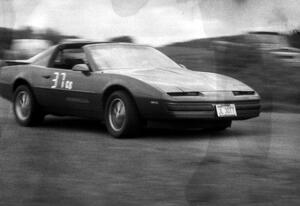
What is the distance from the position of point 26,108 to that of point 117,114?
3.71ft

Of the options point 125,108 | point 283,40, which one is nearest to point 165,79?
point 125,108

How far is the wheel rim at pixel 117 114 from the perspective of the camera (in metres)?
4.75

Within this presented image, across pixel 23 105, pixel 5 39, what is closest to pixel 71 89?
pixel 23 105

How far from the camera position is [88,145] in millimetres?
4164

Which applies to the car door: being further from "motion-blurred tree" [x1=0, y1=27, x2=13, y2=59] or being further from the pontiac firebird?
"motion-blurred tree" [x1=0, y1=27, x2=13, y2=59]

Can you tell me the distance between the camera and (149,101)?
449cm

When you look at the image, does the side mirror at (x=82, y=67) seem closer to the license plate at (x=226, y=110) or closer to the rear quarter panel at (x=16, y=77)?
the rear quarter panel at (x=16, y=77)

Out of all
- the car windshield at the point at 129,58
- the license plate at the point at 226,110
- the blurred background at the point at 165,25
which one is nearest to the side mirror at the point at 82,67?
the car windshield at the point at 129,58

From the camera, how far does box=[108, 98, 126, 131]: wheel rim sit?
475cm

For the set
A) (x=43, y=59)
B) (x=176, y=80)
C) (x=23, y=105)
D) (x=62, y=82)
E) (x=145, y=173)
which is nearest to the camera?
(x=145, y=173)

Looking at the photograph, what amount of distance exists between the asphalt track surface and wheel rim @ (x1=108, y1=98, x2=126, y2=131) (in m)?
0.28

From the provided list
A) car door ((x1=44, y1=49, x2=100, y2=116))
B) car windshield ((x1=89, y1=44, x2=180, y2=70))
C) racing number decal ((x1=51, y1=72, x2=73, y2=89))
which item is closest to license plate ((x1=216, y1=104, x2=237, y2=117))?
car windshield ((x1=89, y1=44, x2=180, y2=70))

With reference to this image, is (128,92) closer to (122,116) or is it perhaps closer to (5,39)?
(122,116)

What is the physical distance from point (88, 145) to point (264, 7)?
3443mm
